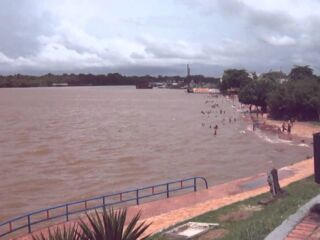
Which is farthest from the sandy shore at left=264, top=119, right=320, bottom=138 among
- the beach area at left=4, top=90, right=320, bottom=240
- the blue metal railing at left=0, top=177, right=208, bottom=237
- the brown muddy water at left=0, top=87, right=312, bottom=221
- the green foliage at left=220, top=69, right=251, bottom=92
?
the green foliage at left=220, top=69, right=251, bottom=92

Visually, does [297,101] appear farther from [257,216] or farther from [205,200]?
[257,216]

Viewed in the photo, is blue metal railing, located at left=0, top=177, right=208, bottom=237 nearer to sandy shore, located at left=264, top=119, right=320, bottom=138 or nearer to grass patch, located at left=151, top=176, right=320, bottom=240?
grass patch, located at left=151, top=176, right=320, bottom=240

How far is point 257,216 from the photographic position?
45.6ft

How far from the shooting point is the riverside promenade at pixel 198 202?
21.3 meters

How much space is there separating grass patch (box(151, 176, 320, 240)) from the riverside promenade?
245 cm

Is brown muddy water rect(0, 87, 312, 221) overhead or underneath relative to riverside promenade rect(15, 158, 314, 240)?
underneath

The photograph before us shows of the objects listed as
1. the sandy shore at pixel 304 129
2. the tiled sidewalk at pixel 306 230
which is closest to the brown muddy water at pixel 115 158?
the sandy shore at pixel 304 129

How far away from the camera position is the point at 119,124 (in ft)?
282

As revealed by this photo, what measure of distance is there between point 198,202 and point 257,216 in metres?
11.3

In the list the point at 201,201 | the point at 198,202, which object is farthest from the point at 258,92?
the point at 198,202

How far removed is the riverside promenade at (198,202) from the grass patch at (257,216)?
2.45m

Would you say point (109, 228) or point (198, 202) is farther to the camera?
point (198, 202)

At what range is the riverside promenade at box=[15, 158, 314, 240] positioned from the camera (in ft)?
69.9

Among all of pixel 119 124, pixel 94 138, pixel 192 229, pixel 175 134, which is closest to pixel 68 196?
pixel 192 229
